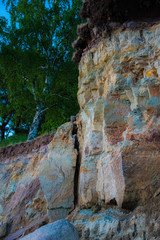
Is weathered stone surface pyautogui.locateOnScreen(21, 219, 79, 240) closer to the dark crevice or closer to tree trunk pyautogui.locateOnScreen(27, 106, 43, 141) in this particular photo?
the dark crevice

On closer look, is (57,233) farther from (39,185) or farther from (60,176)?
(39,185)

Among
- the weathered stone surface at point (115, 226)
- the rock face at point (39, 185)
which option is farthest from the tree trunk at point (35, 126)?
the weathered stone surface at point (115, 226)

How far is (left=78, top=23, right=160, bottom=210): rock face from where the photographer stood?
382 cm

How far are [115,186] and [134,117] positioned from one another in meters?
1.44

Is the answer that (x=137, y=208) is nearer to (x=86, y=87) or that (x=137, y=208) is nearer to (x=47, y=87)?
(x=86, y=87)

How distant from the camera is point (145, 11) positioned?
5859 millimetres

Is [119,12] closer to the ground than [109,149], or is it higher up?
higher up

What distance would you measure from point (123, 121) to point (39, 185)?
4.26 metres

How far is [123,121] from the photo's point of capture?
A: 4762mm

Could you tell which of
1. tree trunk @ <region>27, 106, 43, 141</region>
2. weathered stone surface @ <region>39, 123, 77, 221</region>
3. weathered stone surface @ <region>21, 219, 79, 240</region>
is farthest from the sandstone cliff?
tree trunk @ <region>27, 106, 43, 141</region>

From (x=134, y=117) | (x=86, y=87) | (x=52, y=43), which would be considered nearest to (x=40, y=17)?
(x=52, y=43)

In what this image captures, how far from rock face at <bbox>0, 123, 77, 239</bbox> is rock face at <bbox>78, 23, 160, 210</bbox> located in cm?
63

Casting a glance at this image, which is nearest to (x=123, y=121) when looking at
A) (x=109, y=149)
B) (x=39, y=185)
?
(x=109, y=149)

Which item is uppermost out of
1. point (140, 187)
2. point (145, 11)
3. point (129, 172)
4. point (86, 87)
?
point (145, 11)
